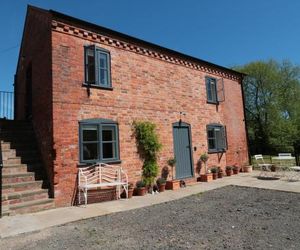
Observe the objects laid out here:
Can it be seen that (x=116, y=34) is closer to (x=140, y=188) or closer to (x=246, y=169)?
(x=140, y=188)

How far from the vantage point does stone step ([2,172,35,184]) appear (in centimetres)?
802

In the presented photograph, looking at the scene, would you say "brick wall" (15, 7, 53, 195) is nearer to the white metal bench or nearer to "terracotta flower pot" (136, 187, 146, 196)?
the white metal bench

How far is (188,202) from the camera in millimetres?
8633

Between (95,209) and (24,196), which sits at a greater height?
(24,196)

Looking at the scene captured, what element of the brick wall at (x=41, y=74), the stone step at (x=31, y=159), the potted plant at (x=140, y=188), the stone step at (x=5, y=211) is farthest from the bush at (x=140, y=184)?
the stone step at (x=5, y=211)

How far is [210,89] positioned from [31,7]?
9246mm

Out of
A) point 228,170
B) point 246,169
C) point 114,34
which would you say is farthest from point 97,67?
point 246,169

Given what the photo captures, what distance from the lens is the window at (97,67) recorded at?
9.72m

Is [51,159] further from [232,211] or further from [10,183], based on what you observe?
[232,211]

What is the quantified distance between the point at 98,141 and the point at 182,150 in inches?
177

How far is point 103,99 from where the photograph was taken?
991cm

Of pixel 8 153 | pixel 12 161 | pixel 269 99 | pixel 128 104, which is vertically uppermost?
pixel 269 99

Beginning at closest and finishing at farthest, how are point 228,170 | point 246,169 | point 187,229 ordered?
1. point 187,229
2. point 228,170
3. point 246,169

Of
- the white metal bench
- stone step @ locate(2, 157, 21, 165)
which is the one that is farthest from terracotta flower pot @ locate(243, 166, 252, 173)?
stone step @ locate(2, 157, 21, 165)
